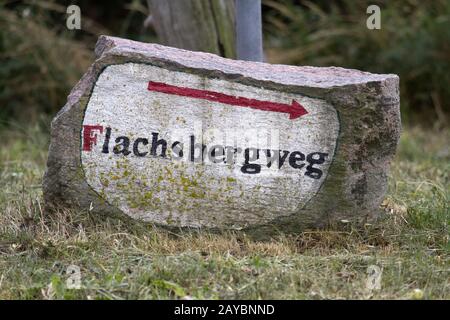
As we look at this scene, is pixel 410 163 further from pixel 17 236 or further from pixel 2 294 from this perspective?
pixel 2 294

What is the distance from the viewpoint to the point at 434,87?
7.00m

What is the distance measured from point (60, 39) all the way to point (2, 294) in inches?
168

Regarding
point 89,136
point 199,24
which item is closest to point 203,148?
point 89,136

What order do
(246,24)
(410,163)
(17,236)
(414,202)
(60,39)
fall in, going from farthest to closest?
(60,39)
(410,163)
(246,24)
(414,202)
(17,236)

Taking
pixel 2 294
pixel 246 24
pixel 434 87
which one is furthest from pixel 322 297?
pixel 434 87

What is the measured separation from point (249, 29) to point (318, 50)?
304cm

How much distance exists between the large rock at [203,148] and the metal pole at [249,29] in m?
0.92

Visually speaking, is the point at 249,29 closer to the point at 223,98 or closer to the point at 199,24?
the point at 199,24

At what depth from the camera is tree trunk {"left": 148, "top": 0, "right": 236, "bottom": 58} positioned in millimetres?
5066

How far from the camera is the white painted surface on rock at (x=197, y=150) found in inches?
141

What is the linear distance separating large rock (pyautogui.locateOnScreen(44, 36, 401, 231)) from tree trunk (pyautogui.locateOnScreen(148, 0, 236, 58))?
5.00 ft

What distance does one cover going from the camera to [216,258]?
323cm

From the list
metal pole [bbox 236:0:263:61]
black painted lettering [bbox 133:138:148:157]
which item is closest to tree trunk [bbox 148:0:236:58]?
metal pole [bbox 236:0:263:61]

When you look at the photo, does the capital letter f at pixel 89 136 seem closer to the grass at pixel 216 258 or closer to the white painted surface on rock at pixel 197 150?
the white painted surface on rock at pixel 197 150
